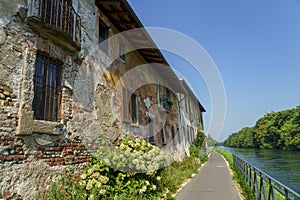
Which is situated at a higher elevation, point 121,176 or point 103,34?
point 103,34

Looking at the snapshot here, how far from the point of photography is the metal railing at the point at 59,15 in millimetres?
4438

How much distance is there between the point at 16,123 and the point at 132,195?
120 inches

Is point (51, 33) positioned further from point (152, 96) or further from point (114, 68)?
point (152, 96)

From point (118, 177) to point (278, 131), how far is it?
57119 mm

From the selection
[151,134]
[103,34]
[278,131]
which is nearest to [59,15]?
[103,34]

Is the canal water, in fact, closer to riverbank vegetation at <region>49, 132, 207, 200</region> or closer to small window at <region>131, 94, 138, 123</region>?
riverbank vegetation at <region>49, 132, 207, 200</region>

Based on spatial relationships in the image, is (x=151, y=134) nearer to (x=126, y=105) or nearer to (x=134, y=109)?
(x=134, y=109)

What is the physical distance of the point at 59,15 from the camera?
5.00 meters

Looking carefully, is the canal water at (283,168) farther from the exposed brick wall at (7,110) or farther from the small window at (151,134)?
the exposed brick wall at (7,110)

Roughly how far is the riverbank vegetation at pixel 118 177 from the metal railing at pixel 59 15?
3.13 metres

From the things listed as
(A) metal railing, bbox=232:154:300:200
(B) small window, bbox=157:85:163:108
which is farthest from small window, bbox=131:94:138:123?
(A) metal railing, bbox=232:154:300:200

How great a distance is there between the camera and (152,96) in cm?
1164

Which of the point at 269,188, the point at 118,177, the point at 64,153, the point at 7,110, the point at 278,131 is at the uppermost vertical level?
the point at 278,131

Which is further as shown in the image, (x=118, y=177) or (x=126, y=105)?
(x=126, y=105)
